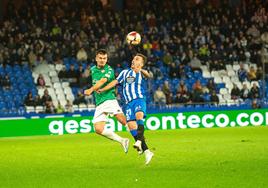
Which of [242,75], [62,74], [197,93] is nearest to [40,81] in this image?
[62,74]

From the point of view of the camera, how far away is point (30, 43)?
102ft

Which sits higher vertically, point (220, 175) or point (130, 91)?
point (130, 91)

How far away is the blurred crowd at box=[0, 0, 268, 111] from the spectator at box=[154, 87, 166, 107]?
0.14 ft

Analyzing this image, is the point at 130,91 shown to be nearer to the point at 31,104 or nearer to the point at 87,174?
the point at 87,174

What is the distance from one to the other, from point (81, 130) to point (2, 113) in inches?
120

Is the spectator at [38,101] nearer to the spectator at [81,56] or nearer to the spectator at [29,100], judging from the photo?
the spectator at [29,100]

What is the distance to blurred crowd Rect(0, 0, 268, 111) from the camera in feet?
101

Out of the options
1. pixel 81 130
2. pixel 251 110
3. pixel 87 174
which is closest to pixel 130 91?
pixel 87 174

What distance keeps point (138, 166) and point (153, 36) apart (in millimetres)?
21380

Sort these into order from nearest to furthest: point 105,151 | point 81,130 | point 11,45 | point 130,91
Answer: point 130,91
point 105,151
point 81,130
point 11,45

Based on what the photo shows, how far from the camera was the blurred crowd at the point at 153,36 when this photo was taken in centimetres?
3086

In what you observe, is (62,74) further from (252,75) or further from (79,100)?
(252,75)

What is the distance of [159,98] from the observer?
2948 cm

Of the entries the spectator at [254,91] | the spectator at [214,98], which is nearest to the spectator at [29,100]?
the spectator at [214,98]
